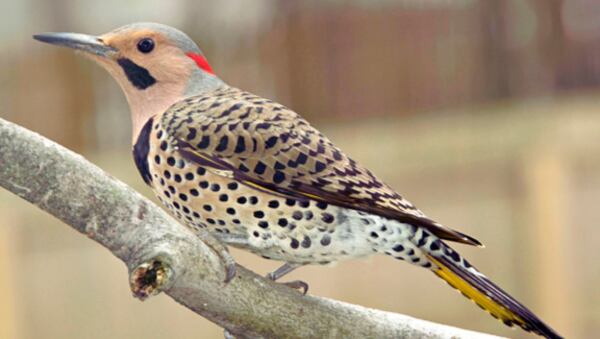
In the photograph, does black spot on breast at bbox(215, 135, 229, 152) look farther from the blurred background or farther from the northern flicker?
the blurred background

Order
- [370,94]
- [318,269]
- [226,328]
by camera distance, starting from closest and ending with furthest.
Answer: [226,328] → [318,269] → [370,94]

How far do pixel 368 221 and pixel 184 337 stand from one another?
2.15 m

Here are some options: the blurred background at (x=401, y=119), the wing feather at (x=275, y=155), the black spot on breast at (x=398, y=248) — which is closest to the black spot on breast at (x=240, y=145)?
the wing feather at (x=275, y=155)

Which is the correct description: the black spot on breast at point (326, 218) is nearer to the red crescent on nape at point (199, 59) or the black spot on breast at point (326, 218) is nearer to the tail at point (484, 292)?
the tail at point (484, 292)

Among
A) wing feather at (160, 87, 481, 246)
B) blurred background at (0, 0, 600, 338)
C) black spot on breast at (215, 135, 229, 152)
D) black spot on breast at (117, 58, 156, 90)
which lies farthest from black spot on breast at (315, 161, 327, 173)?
blurred background at (0, 0, 600, 338)

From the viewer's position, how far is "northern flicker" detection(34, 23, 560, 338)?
1.44m

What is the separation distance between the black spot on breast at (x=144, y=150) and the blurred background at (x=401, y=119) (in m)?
1.91

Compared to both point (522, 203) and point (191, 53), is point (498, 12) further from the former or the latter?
point (191, 53)

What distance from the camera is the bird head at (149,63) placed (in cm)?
143

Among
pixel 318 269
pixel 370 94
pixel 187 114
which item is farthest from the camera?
pixel 370 94

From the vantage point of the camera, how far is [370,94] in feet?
12.7

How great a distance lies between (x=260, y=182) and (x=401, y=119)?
2398mm

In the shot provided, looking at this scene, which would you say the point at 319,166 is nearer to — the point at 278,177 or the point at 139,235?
the point at 278,177

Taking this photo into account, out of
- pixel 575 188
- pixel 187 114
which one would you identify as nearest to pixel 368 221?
pixel 187 114
